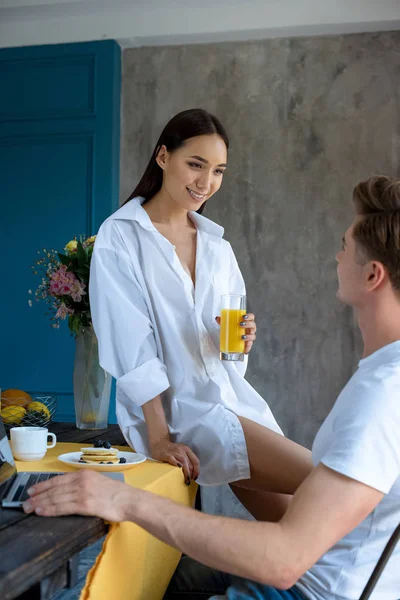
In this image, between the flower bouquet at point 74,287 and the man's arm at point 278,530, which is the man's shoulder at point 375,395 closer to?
the man's arm at point 278,530

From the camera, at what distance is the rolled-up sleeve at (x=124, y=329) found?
1.84 m

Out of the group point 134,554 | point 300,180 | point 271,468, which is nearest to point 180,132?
point 271,468

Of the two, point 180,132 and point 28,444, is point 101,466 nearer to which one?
point 28,444

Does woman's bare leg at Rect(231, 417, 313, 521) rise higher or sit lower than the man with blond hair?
lower

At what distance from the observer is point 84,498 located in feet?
3.54

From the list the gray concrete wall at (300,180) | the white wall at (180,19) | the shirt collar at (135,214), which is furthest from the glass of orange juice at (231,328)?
the white wall at (180,19)

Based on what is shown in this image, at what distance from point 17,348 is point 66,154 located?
1.25 metres

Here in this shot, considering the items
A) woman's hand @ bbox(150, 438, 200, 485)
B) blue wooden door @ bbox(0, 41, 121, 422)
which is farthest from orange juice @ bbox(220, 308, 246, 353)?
blue wooden door @ bbox(0, 41, 121, 422)

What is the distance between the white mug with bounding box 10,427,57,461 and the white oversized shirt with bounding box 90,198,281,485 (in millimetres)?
341

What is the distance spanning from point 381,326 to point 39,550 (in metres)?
0.64

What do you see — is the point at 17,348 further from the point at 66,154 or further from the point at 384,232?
the point at 384,232

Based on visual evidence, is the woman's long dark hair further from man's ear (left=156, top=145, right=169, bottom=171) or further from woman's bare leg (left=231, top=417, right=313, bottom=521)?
woman's bare leg (left=231, top=417, right=313, bottom=521)

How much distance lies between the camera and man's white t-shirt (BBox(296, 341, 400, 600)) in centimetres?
97

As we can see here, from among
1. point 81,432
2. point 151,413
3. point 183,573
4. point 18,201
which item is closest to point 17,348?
point 18,201
